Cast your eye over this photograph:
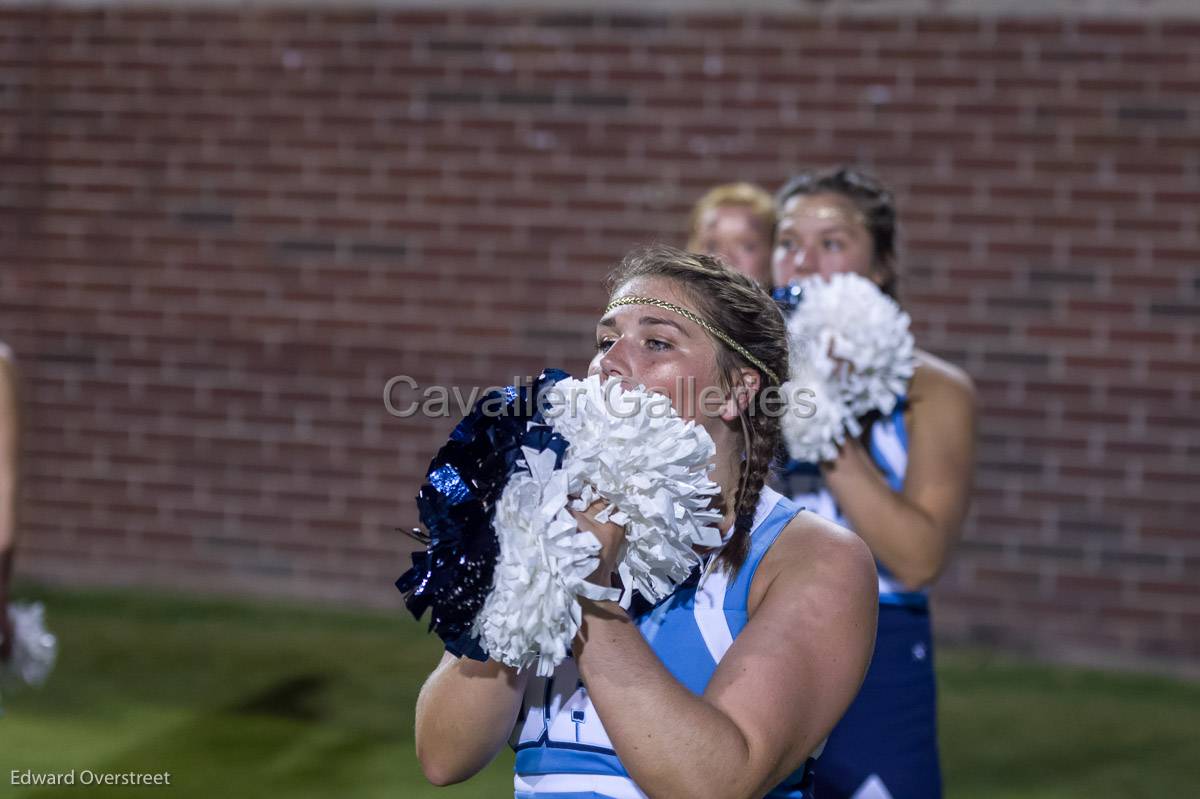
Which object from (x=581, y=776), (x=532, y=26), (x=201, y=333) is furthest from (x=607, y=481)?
(x=201, y=333)

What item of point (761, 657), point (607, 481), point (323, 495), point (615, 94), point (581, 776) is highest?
point (615, 94)

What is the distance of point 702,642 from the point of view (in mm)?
1798

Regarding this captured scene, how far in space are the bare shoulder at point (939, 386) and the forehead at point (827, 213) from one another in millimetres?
368

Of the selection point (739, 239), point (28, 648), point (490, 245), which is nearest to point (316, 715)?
point (28, 648)

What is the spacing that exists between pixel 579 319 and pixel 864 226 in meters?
2.96

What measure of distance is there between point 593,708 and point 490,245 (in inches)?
175

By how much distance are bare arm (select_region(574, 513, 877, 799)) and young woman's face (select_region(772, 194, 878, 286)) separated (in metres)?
1.27

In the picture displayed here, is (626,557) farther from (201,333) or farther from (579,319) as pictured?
(201,333)

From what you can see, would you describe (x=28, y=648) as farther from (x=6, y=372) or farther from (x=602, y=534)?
(x=602, y=534)

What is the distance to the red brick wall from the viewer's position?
541 cm

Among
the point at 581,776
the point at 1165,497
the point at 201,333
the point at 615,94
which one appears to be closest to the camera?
the point at 581,776

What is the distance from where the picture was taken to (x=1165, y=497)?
5.38m

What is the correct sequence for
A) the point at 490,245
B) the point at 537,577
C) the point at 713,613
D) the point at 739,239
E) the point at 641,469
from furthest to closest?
the point at 490,245, the point at 739,239, the point at 713,613, the point at 641,469, the point at 537,577

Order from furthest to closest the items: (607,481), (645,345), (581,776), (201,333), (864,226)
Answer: (201,333) → (864,226) → (645,345) → (581,776) → (607,481)
